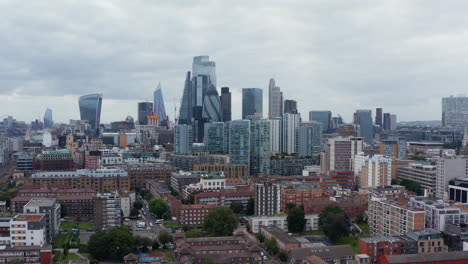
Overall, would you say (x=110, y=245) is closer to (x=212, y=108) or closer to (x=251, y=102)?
(x=212, y=108)

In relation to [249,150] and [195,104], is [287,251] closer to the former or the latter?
[249,150]

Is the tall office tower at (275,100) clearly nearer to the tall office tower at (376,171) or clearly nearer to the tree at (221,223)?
the tall office tower at (376,171)

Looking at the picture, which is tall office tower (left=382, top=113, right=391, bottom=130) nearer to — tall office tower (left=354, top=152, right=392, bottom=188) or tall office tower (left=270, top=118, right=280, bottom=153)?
tall office tower (left=270, top=118, right=280, bottom=153)

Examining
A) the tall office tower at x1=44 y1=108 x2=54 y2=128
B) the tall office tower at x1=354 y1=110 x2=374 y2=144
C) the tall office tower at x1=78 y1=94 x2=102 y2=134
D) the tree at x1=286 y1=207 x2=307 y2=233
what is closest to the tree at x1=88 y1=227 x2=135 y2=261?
the tree at x1=286 y1=207 x2=307 y2=233

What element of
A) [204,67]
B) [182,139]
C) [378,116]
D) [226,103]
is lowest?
[182,139]

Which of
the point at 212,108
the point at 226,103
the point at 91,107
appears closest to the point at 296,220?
the point at 212,108

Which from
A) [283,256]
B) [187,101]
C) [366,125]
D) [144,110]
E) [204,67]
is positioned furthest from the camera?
[144,110]

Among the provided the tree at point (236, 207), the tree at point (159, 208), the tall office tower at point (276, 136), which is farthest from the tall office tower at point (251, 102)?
the tree at point (159, 208)
